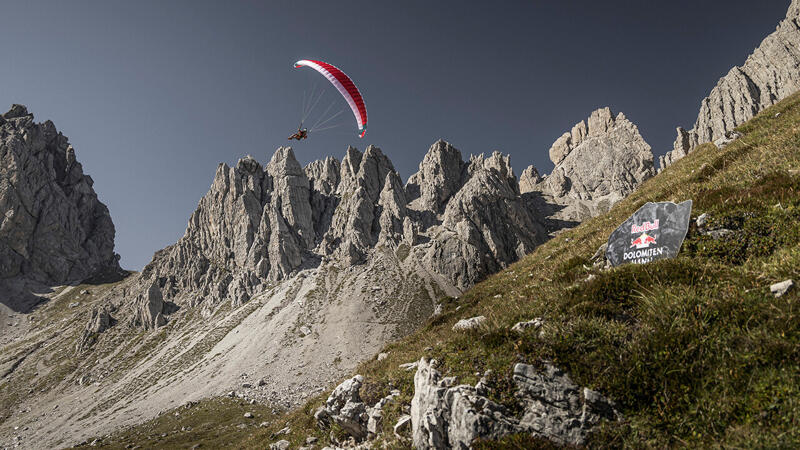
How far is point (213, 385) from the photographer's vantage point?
84.6 meters

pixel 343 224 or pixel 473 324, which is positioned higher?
pixel 343 224

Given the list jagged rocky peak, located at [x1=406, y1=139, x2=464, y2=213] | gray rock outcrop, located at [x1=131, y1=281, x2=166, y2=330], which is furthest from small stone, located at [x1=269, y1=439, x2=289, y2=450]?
gray rock outcrop, located at [x1=131, y1=281, x2=166, y2=330]

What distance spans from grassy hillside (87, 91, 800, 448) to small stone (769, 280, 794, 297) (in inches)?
3.9

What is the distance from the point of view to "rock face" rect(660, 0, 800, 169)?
166 m

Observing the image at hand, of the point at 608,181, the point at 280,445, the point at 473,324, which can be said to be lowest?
the point at 280,445

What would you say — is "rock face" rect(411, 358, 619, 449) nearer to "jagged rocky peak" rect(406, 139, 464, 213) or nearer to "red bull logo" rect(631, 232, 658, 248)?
"red bull logo" rect(631, 232, 658, 248)

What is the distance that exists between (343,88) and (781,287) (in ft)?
151

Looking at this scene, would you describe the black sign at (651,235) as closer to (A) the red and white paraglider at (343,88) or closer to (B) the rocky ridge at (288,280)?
(A) the red and white paraglider at (343,88)

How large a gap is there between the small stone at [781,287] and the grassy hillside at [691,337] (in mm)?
98

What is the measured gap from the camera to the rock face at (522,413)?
649 centimetres

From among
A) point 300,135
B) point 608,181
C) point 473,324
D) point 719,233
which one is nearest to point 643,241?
point 719,233

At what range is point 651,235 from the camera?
1077 centimetres

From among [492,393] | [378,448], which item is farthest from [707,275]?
[378,448]

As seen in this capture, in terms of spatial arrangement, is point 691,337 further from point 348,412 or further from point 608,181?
point 608,181
